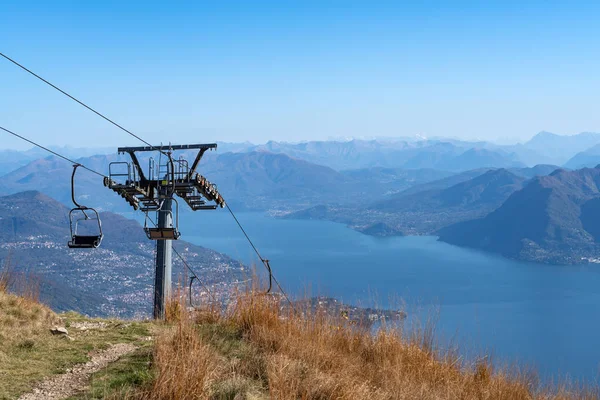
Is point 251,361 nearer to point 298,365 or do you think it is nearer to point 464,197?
point 298,365

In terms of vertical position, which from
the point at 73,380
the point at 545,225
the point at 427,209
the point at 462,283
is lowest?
the point at 462,283

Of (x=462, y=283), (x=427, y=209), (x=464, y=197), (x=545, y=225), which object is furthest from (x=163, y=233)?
(x=464, y=197)

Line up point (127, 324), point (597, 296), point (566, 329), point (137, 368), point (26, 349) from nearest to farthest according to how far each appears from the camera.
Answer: point (137, 368) → point (26, 349) → point (127, 324) → point (566, 329) → point (597, 296)

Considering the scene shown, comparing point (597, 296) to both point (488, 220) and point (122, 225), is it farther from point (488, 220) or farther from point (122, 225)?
point (122, 225)

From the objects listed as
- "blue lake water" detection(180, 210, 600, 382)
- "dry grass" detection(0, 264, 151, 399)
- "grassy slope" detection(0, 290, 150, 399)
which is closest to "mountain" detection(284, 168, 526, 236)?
"blue lake water" detection(180, 210, 600, 382)

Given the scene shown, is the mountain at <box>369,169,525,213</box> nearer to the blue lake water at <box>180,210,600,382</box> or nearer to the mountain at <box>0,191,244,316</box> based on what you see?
the blue lake water at <box>180,210,600,382</box>

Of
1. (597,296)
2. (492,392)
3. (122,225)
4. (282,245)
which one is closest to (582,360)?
(597,296)

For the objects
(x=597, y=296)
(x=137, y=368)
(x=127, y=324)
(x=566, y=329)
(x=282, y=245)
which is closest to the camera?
(x=137, y=368)
